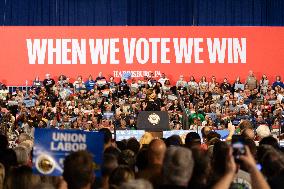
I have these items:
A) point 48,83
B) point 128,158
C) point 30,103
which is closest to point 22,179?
point 128,158

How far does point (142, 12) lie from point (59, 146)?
27.6 metres

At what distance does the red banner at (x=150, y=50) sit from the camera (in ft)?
89.1

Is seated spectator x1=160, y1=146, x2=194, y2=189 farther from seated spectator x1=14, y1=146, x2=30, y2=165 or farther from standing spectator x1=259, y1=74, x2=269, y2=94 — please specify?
standing spectator x1=259, y1=74, x2=269, y2=94

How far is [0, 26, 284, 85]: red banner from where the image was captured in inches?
1069

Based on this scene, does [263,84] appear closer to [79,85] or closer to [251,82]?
[251,82]

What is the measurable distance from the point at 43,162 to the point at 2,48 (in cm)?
2204

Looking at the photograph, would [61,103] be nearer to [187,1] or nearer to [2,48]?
[2,48]

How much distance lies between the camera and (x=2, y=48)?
87.6ft

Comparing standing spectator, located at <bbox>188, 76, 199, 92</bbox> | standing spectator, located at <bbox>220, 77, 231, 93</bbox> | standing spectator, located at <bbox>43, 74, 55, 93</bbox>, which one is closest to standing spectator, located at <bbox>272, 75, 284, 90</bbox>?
standing spectator, located at <bbox>220, 77, 231, 93</bbox>

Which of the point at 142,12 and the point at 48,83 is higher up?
the point at 142,12

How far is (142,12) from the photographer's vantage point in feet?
107

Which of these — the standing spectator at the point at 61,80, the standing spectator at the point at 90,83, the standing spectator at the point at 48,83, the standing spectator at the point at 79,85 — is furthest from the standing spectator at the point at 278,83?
the standing spectator at the point at 48,83

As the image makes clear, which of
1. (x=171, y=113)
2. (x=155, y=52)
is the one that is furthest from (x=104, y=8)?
(x=171, y=113)

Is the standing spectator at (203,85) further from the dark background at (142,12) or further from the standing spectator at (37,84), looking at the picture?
the dark background at (142,12)
